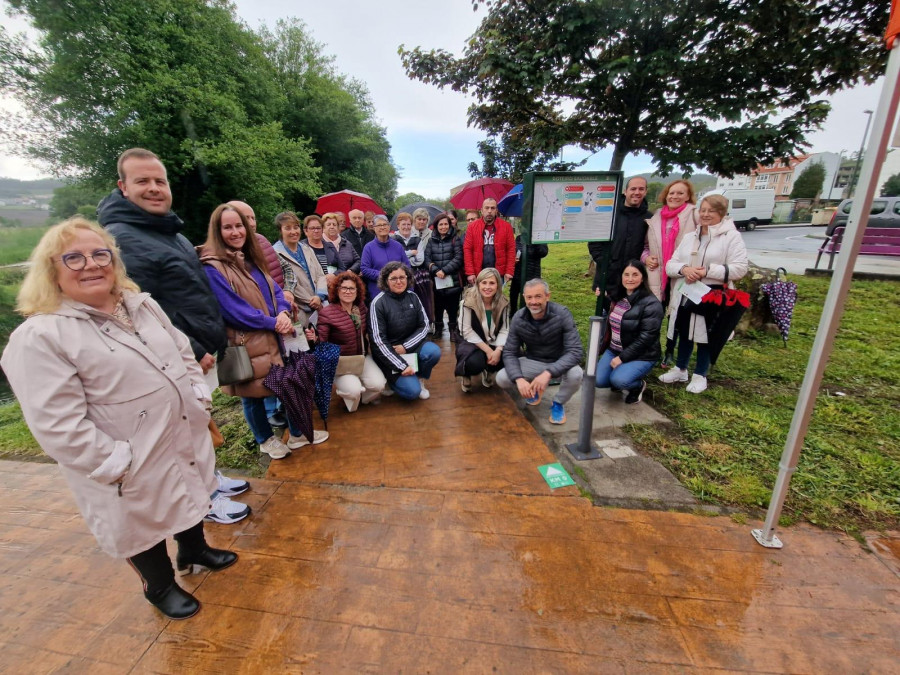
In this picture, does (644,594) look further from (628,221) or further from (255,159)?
(255,159)

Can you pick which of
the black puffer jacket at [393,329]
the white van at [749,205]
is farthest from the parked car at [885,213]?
the black puffer jacket at [393,329]

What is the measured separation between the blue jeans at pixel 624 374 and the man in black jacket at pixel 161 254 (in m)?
3.10

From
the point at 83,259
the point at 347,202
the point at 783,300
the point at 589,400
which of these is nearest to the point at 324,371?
the point at 83,259

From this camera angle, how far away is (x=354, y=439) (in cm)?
323

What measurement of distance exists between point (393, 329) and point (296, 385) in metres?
1.21

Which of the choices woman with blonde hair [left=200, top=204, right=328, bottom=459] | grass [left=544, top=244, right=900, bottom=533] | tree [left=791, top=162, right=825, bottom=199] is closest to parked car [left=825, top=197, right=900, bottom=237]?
grass [left=544, top=244, right=900, bottom=533]

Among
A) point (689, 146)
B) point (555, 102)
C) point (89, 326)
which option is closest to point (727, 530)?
point (89, 326)

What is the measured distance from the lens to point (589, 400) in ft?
9.03

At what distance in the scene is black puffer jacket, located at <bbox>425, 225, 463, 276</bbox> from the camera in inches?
207

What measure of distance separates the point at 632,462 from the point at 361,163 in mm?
30284

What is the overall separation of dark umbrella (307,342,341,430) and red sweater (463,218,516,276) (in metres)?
2.28

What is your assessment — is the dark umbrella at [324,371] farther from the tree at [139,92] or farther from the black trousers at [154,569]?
the tree at [139,92]

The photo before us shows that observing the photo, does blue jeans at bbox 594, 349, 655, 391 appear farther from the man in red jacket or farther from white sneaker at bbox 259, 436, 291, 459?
white sneaker at bbox 259, 436, 291, 459

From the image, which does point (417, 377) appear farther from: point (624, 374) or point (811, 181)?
point (811, 181)
